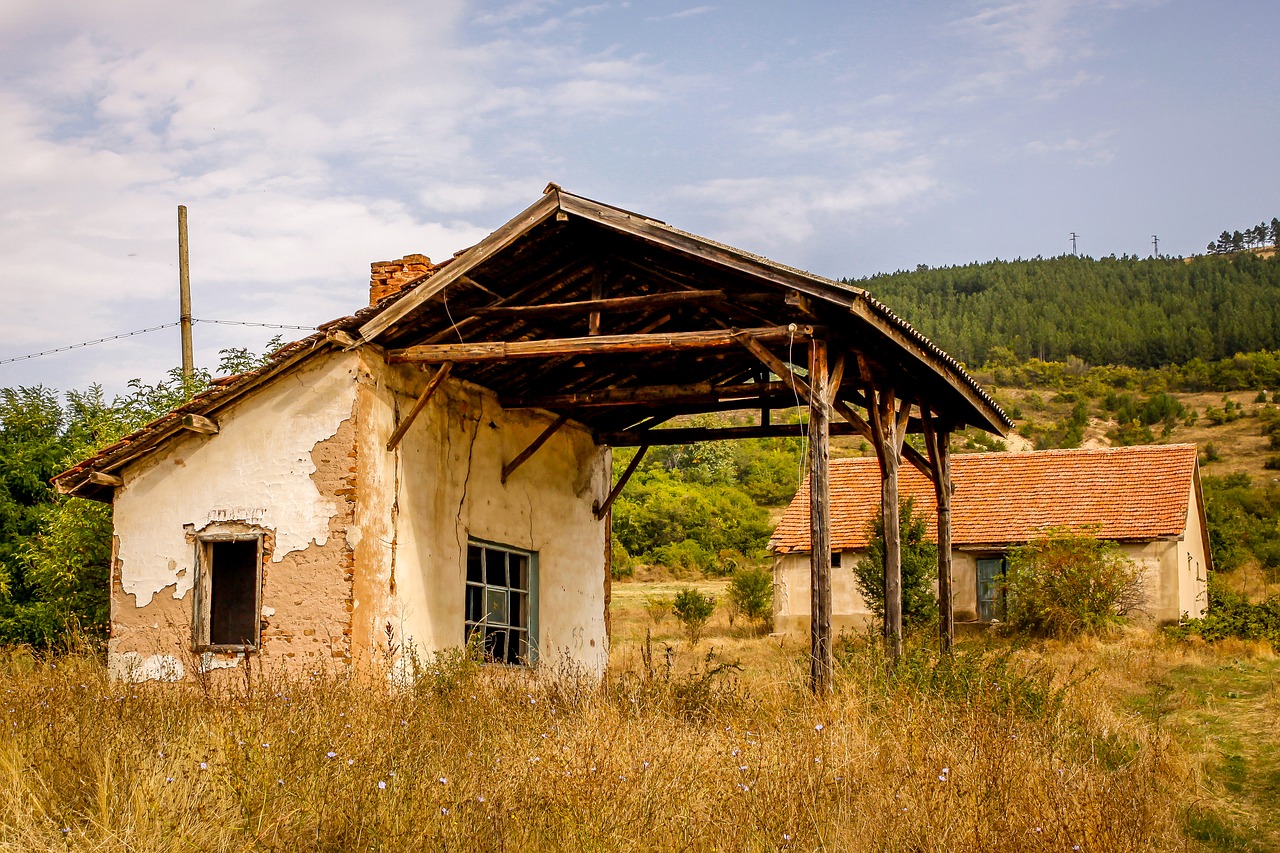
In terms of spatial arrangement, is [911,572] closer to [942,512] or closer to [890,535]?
[942,512]

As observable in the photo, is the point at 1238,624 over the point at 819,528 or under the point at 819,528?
under

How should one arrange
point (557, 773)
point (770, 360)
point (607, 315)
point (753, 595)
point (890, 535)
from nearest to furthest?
point (557, 773) < point (770, 360) < point (890, 535) < point (607, 315) < point (753, 595)

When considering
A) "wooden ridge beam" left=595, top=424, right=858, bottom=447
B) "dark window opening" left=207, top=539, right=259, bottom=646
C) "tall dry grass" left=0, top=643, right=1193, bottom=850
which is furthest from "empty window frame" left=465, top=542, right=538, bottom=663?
"tall dry grass" left=0, top=643, right=1193, bottom=850

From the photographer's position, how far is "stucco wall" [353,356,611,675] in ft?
35.1

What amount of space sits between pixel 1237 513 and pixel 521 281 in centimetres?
3079

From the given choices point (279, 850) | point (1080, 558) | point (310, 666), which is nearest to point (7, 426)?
point (310, 666)

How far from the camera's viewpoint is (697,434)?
13.6 meters

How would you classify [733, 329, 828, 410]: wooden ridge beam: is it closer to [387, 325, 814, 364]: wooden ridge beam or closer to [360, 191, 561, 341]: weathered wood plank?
[387, 325, 814, 364]: wooden ridge beam

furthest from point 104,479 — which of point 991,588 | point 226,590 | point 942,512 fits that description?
point 991,588

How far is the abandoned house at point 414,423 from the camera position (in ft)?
33.3

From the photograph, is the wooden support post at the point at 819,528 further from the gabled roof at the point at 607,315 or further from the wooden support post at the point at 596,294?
the wooden support post at the point at 596,294

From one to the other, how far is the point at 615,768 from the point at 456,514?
6068mm

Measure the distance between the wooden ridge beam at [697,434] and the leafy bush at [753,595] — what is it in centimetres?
1437

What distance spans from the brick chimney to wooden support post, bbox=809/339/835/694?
5014 millimetres
